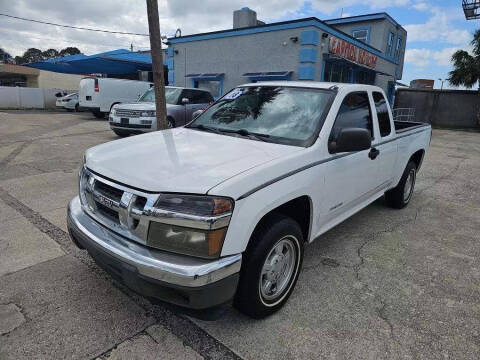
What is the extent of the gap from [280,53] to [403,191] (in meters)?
11.7

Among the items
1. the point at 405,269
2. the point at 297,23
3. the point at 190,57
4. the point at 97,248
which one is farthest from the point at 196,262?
the point at 190,57

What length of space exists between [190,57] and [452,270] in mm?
17868

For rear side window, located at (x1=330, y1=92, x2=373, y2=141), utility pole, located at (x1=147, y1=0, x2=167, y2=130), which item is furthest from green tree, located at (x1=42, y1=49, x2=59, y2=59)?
rear side window, located at (x1=330, y1=92, x2=373, y2=141)

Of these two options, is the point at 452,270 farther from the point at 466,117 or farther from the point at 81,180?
the point at 466,117

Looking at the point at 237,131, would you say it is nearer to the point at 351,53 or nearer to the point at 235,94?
the point at 235,94

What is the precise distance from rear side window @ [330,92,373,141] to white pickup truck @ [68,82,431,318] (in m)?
0.01

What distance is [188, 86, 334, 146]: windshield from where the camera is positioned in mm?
3083

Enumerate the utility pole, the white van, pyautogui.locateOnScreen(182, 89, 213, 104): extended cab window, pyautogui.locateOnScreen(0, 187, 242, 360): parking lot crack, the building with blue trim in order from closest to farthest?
pyautogui.locateOnScreen(0, 187, 242, 360): parking lot crack < the utility pole < pyautogui.locateOnScreen(182, 89, 213, 104): extended cab window < the building with blue trim < the white van

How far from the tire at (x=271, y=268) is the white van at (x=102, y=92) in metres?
16.9

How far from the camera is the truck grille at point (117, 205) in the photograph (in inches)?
85.4

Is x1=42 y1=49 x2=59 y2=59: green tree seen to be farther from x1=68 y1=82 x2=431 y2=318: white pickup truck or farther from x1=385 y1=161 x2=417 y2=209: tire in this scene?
x1=68 y1=82 x2=431 y2=318: white pickup truck

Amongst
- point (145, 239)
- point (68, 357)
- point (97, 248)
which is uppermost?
point (145, 239)

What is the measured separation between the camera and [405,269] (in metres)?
3.48

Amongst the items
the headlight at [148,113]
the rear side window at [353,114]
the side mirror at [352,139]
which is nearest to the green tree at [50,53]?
the headlight at [148,113]
